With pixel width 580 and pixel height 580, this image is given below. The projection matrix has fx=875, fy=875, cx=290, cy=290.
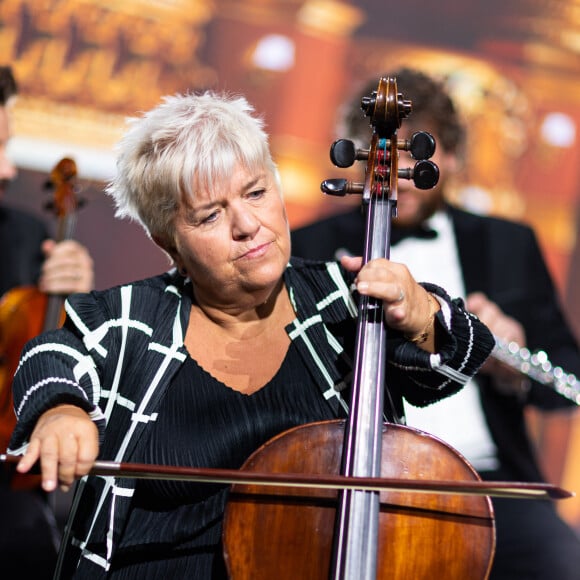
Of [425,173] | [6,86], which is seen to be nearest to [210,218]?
[425,173]

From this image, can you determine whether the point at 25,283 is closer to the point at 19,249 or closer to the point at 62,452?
the point at 19,249

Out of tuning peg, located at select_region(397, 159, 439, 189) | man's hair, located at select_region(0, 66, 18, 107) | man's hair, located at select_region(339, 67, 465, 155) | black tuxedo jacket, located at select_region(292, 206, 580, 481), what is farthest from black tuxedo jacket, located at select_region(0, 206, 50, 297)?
tuning peg, located at select_region(397, 159, 439, 189)

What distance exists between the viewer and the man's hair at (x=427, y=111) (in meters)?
2.11

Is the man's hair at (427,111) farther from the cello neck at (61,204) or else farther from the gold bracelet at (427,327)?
the gold bracelet at (427,327)

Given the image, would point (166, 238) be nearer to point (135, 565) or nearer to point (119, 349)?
point (119, 349)

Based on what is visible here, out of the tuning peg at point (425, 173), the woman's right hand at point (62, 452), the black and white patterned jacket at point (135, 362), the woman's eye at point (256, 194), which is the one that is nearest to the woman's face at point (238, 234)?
the woman's eye at point (256, 194)

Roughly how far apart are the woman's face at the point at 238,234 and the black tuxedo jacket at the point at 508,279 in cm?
77

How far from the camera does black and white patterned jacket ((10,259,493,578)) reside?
1221 millimetres

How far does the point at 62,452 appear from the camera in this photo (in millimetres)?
1009

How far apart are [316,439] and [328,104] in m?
2.18

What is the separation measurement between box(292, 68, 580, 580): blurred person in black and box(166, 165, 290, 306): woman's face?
69 cm

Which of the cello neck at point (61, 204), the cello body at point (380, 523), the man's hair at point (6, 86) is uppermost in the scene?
the man's hair at point (6, 86)

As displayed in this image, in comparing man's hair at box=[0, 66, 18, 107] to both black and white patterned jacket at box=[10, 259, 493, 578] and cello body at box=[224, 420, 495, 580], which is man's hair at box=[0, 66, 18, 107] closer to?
black and white patterned jacket at box=[10, 259, 493, 578]

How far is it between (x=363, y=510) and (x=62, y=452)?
37 cm
